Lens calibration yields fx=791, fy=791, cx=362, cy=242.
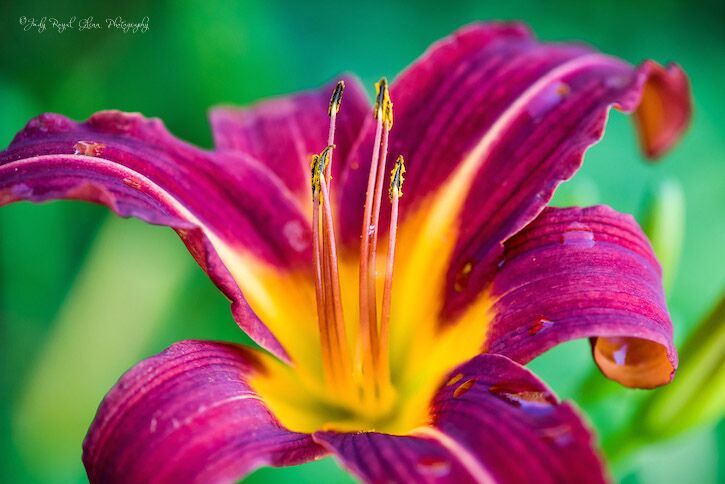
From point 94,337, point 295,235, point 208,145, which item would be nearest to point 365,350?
point 295,235

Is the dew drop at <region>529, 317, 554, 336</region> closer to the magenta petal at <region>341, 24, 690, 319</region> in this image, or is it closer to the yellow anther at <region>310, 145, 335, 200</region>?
the magenta petal at <region>341, 24, 690, 319</region>

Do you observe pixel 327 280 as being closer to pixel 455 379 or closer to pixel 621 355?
pixel 455 379

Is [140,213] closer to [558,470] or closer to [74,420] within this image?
[558,470]

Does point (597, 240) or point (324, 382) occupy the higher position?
point (597, 240)

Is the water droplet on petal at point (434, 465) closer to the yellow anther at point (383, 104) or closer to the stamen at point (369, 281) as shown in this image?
the stamen at point (369, 281)

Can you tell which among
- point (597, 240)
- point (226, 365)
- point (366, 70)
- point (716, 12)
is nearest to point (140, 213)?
point (226, 365)

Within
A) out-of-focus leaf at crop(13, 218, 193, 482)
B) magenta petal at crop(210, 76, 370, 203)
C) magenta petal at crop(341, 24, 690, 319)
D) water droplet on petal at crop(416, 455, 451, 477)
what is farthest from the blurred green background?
water droplet on petal at crop(416, 455, 451, 477)
